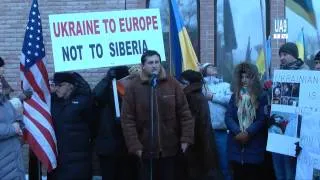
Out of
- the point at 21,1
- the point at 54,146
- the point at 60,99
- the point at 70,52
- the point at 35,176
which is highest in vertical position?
the point at 21,1

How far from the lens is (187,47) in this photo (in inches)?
305

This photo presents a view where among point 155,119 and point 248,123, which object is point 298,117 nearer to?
point 248,123

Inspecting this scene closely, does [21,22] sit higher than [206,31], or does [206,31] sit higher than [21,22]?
[21,22]

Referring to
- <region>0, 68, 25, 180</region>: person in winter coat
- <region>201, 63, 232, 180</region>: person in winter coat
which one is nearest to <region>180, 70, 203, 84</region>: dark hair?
<region>201, 63, 232, 180</region>: person in winter coat

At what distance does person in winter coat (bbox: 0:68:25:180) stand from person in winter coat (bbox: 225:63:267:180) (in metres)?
2.43

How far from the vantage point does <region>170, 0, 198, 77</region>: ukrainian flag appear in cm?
775

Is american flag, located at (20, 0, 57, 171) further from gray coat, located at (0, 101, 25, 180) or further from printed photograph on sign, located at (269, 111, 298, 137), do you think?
printed photograph on sign, located at (269, 111, 298, 137)

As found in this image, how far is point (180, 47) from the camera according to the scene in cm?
780

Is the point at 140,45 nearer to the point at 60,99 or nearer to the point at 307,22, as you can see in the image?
the point at 60,99

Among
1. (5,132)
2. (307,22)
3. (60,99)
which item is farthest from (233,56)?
(5,132)

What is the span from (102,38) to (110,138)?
1230 mm

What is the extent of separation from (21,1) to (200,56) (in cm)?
316

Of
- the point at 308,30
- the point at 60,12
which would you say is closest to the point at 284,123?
the point at 308,30

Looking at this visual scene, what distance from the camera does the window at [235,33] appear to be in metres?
9.52
